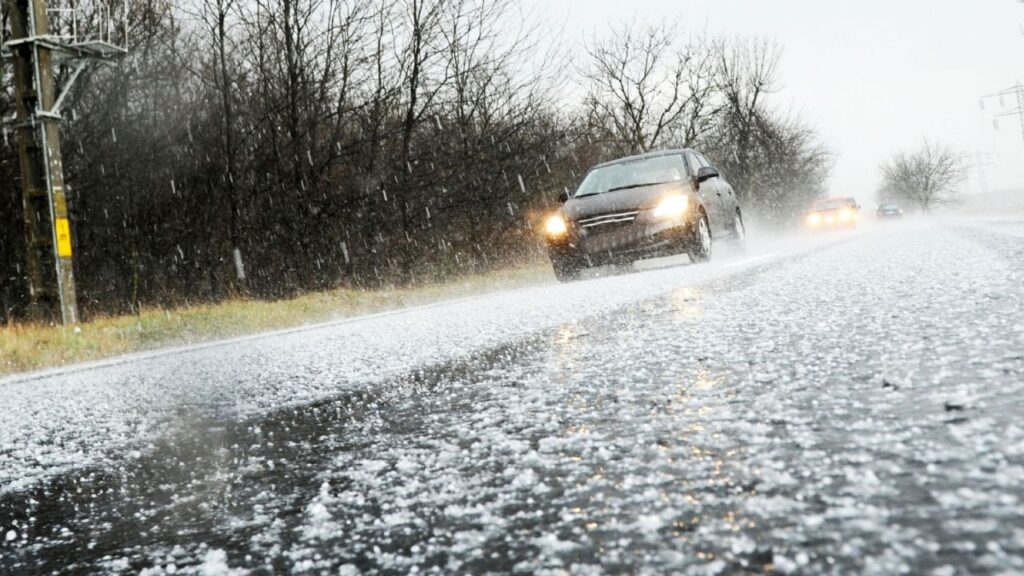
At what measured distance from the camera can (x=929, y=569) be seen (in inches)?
47.8

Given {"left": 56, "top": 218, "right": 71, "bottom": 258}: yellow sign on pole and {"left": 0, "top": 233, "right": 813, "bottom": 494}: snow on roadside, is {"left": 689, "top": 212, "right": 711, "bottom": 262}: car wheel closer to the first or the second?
{"left": 0, "top": 233, "right": 813, "bottom": 494}: snow on roadside

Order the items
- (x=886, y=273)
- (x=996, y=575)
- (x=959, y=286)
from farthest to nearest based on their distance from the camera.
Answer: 1. (x=886, y=273)
2. (x=959, y=286)
3. (x=996, y=575)

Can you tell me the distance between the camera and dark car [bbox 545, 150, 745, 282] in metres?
10.8

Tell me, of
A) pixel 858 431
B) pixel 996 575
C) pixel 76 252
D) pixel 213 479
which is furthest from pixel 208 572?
pixel 76 252

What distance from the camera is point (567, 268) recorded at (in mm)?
11227

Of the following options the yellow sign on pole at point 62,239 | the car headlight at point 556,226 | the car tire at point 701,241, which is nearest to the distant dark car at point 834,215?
the car tire at point 701,241

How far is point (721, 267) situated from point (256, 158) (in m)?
14.4

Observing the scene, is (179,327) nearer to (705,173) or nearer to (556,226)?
(556,226)

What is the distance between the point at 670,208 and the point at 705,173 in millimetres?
1152

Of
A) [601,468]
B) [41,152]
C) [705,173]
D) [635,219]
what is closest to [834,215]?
[705,173]

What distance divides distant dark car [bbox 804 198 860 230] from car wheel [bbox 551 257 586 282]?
27.3m

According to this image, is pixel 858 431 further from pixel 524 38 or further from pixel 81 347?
pixel 524 38

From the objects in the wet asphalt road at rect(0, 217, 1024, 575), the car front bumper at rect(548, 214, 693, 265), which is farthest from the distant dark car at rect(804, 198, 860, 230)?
the wet asphalt road at rect(0, 217, 1024, 575)

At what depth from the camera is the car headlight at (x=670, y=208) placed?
10727mm
